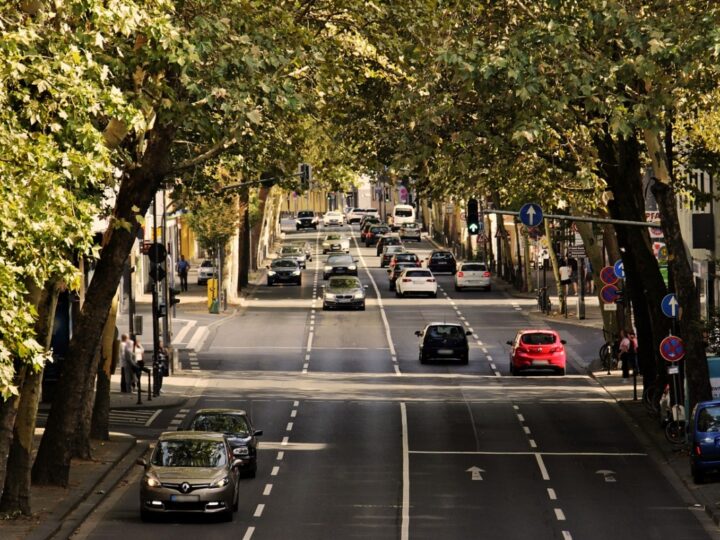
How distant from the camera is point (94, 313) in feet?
98.3

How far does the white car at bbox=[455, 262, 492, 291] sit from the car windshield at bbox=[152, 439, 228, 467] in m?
58.5

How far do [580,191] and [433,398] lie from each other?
7.52 m

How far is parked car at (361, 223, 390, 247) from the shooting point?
13512 centimetres

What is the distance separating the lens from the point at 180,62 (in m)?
23.0

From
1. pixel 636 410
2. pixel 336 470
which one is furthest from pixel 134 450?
pixel 636 410

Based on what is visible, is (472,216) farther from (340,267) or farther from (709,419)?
(340,267)

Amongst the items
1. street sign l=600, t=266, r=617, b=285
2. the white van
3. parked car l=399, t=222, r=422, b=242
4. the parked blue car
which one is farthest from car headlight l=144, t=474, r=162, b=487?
the white van

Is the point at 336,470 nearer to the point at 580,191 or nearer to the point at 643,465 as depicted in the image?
the point at 643,465

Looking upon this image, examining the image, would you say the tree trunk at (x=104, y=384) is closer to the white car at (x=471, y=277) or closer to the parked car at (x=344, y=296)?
the parked car at (x=344, y=296)

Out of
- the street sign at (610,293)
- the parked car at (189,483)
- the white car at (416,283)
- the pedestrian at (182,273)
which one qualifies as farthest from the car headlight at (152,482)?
the pedestrian at (182,273)

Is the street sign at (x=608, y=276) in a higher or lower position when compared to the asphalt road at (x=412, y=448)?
higher

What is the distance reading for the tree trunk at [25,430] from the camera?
2725 cm

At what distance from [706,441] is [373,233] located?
105159 mm

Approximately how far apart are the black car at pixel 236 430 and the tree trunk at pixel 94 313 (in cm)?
269
